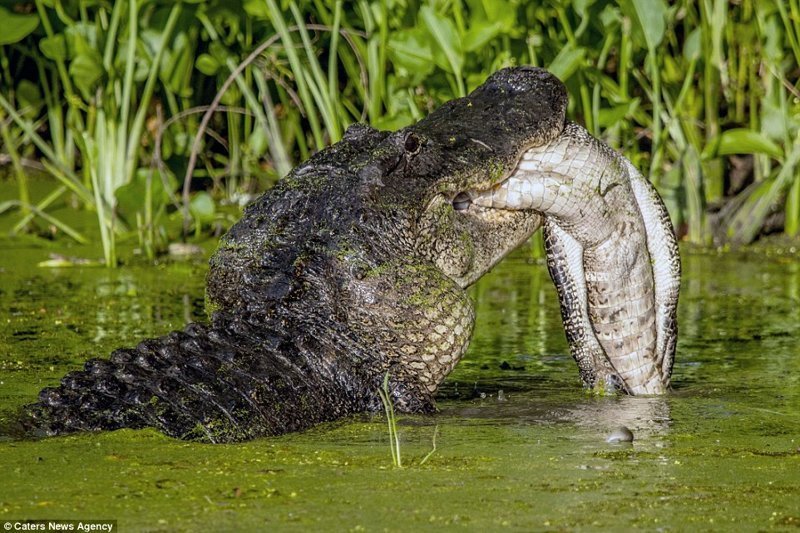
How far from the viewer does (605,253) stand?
374 centimetres

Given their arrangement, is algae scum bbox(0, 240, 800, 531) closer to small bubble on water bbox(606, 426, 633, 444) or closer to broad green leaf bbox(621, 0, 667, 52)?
small bubble on water bbox(606, 426, 633, 444)

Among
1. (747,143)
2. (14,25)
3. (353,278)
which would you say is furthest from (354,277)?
(14,25)

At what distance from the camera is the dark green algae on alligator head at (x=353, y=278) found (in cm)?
316

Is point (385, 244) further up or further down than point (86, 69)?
further down

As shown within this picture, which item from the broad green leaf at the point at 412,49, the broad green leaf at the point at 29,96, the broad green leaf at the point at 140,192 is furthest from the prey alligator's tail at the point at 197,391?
the broad green leaf at the point at 29,96

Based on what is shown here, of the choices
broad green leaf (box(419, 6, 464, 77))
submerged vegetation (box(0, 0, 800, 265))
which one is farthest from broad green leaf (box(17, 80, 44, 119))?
broad green leaf (box(419, 6, 464, 77))

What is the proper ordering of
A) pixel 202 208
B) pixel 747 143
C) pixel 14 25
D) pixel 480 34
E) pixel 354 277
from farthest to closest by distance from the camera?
1. pixel 202 208
2. pixel 14 25
3. pixel 747 143
4. pixel 480 34
5. pixel 354 277

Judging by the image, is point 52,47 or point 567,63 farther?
point 52,47

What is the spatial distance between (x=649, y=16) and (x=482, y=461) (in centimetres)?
422

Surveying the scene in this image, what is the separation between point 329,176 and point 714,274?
12.2 ft

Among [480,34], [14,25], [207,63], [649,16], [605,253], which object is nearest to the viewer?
[605,253]

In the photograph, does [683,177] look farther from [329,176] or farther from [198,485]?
[198,485]

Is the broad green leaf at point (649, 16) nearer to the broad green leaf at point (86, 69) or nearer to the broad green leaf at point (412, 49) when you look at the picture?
the broad green leaf at point (412, 49)

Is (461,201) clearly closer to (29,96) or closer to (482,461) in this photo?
(482,461)
